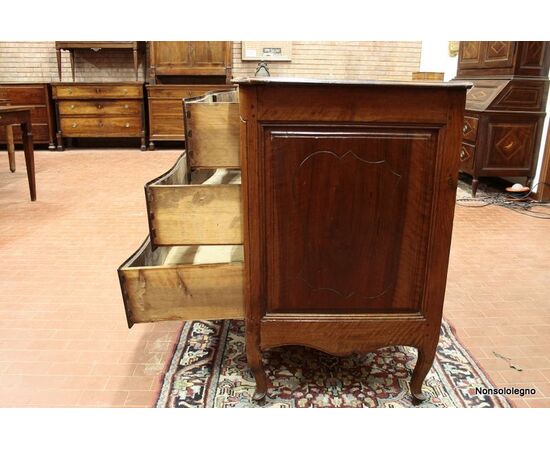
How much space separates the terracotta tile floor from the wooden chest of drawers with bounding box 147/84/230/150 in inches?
111

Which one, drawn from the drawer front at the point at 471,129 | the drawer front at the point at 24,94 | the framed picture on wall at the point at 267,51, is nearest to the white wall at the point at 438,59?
the drawer front at the point at 471,129

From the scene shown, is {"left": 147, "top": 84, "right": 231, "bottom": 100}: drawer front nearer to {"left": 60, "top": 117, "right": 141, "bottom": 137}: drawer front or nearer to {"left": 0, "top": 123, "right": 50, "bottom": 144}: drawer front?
{"left": 60, "top": 117, "right": 141, "bottom": 137}: drawer front

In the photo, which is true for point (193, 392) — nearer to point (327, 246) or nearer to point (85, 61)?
point (327, 246)

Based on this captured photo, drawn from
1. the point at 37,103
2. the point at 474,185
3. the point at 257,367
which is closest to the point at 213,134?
the point at 257,367

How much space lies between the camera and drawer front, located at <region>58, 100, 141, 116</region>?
664 cm

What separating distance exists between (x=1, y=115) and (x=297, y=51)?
4541 mm

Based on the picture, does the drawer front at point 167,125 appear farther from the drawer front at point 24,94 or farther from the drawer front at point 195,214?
the drawer front at point 195,214

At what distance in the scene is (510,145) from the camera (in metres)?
4.20

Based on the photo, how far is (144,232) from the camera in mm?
3252

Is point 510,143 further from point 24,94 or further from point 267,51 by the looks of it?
point 24,94

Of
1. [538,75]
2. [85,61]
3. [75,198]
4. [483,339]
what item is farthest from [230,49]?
[483,339]

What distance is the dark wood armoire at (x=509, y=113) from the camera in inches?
161

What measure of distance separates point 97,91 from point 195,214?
19.1 feet

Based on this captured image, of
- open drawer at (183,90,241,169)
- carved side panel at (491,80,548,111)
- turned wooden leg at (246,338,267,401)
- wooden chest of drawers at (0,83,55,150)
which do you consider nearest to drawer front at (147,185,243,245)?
open drawer at (183,90,241,169)
